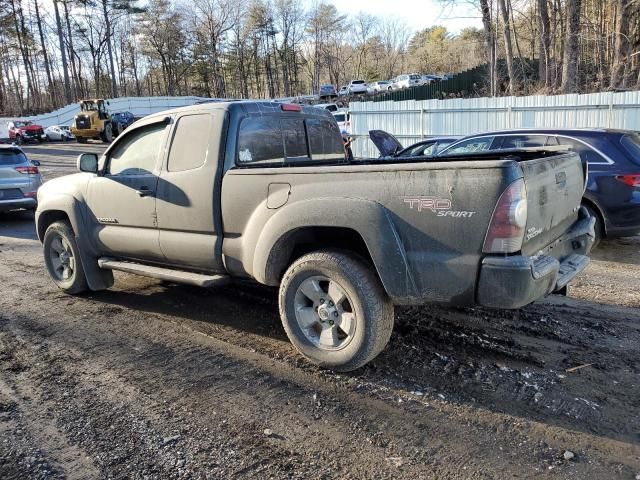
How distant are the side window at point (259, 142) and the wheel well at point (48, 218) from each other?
2605 millimetres

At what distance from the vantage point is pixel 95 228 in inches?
207

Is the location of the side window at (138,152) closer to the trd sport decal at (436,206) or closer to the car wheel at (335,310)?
the car wheel at (335,310)

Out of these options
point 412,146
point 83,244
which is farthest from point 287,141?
point 412,146

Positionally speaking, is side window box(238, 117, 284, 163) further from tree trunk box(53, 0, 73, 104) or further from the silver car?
tree trunk box(53, 0, 73, 104)

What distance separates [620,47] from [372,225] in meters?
29.2

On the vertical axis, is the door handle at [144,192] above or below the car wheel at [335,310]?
above

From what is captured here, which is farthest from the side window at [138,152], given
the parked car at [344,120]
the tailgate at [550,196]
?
the parked car at [344,120]

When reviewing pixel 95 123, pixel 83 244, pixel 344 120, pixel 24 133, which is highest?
pixel 95 123

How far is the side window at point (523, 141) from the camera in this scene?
7668mm

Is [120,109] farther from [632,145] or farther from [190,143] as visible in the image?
[190,143]

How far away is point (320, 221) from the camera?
353 centimetres

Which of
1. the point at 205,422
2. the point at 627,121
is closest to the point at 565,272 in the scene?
the point at 205,422

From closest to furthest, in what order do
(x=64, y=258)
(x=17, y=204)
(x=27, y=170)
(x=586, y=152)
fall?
1. (x=64, y=258)
2. (x=586, y=152)
3. (x=17, y=204)
4. (x=27, y=170)

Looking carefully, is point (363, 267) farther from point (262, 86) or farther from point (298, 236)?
point (262, 86)
